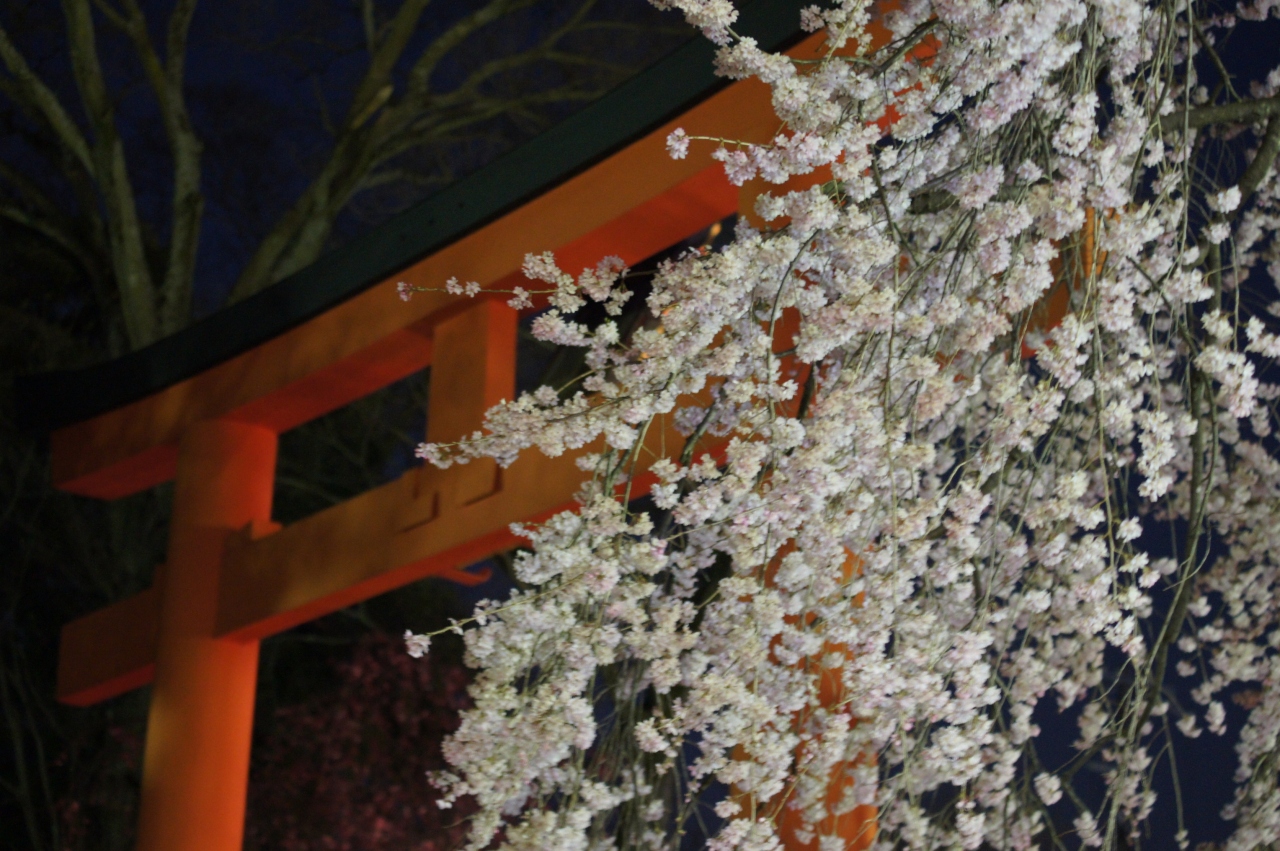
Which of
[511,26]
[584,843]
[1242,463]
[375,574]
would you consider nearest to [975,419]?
[1242,463]

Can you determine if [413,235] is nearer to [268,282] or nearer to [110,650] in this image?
[110,650]

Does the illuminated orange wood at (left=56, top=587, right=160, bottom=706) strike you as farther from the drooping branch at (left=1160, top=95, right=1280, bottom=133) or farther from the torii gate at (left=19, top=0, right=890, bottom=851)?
the drooping branch at (left=1160, top=95, right=1280, bottom=133)

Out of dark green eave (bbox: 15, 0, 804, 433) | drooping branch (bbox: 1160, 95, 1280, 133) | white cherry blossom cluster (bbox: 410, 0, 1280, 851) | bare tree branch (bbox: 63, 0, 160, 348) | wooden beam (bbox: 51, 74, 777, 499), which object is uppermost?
bare tree branch (bbox: 63, 0, 160, 348)

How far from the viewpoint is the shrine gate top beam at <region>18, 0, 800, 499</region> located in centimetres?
267

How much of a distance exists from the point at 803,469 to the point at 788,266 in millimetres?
260

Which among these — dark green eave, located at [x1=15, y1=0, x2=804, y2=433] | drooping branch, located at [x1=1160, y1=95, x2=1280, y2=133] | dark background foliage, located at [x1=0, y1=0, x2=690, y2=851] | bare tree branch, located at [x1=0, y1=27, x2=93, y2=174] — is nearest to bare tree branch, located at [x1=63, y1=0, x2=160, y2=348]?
dark background foliage, located at [x1=0, y1=0, x2=690, y2=851]

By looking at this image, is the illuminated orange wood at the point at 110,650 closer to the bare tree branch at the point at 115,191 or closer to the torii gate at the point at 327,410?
the torii gate at the point at 327,410

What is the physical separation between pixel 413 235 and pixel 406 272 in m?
0.11

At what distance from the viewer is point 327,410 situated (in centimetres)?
363

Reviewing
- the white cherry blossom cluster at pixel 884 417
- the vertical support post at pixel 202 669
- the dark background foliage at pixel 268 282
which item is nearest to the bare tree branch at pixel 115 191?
the dark background foliage at pixel 268 282

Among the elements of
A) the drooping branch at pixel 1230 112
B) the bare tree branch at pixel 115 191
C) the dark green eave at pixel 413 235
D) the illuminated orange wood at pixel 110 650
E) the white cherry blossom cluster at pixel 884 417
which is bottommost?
the white cherry blossom cluster at pixel 884 417

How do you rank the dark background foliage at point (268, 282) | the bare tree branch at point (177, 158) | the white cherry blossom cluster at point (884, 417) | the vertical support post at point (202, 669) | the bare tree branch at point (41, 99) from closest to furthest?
the white cherry blossom cluster at point (884, 417) < the vertical support post at point (202, 669) < the bare tree branch at point (41, 99) < the bare tree branch at point (177, 158) < the dark background foliage at point (268, 282)

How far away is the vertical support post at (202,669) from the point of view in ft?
11.4

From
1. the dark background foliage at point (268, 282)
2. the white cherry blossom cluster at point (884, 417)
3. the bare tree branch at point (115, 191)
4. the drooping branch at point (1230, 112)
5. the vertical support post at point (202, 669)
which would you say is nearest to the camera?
the white cherry blossom cluster at point (884, 417)
